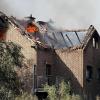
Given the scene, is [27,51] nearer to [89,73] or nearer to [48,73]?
[48,73]

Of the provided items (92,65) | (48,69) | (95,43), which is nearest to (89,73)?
(92,65)

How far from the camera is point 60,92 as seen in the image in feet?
105

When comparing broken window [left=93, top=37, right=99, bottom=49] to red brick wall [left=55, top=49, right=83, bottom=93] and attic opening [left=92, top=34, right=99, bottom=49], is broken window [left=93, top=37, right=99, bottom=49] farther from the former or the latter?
red brick wall [left=55, top=49, right=83, bottom=93]

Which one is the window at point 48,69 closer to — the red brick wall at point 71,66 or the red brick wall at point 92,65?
the red brick wall at point 71,66

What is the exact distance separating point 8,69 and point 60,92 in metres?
14.4

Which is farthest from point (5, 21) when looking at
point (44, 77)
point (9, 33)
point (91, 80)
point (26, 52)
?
point (91, 80)

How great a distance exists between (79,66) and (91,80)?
2.58 metres

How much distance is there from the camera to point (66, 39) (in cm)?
3878

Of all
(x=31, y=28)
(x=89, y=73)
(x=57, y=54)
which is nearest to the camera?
(x=57, y=54)

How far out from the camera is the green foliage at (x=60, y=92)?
30.7m

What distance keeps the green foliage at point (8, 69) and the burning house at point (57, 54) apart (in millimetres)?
15135

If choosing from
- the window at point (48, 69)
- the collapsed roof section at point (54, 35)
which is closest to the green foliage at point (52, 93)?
the window at point (48, 69)

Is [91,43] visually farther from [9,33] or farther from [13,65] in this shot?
[13,65]

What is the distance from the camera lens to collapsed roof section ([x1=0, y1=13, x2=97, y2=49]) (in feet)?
120
